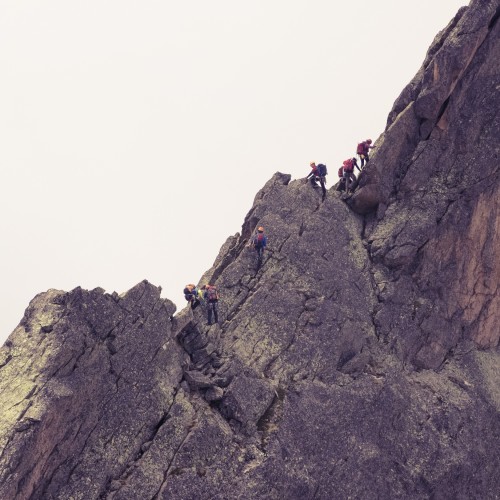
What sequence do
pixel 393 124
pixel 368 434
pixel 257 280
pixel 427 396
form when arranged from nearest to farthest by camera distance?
pixel 368 434, pixel 427 396, pixel 257 280, pixel 393 124

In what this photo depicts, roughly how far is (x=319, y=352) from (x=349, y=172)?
57.1ft

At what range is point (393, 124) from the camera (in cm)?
4331

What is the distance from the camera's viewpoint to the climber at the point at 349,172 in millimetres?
44188

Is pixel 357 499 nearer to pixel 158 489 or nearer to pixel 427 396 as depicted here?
pixel 427 396

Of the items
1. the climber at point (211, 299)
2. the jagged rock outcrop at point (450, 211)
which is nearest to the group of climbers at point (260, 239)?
the climber at point (211, 299)

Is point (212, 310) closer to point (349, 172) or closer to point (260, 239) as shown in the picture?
point (260, 239)

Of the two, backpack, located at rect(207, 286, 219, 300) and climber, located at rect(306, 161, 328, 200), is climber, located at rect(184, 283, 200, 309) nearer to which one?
backpack, located at rect(207, 286, 219, 300)

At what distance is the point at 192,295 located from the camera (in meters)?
38.2

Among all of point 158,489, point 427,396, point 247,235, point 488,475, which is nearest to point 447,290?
point 427,396

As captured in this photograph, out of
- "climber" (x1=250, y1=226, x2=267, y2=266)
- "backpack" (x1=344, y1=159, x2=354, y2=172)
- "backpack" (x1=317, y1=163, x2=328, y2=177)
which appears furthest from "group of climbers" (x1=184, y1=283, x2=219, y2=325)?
"backpack" (x1=344, y1=159, x2=354, y2=172)

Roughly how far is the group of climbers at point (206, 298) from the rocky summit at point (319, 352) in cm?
118

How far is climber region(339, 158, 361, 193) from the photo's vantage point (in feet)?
145

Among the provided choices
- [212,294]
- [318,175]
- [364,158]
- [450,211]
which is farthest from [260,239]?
[450,211]

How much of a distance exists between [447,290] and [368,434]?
47.1ft
